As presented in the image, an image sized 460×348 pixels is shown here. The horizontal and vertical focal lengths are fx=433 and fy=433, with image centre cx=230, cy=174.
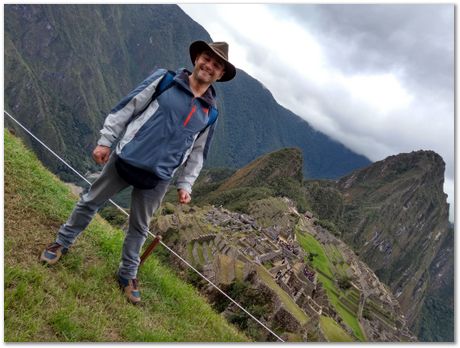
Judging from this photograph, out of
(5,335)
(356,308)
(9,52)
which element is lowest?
(9,52)

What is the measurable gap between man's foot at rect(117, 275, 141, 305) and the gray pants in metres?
0.45

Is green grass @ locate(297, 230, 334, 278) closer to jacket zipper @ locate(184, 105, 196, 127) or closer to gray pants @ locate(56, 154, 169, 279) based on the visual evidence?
gray pants @ locate(56, 154, 169, 279)

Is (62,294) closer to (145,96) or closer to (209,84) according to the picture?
(145,96)

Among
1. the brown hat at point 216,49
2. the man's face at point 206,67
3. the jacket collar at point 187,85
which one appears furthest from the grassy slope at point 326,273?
the man's face at point 206,67

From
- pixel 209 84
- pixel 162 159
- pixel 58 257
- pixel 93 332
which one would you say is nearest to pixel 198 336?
→ pixel 93 332

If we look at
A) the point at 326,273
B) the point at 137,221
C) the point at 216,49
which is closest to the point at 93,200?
the point at 137,221

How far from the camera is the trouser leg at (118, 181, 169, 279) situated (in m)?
4.26

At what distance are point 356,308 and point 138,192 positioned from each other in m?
57.0

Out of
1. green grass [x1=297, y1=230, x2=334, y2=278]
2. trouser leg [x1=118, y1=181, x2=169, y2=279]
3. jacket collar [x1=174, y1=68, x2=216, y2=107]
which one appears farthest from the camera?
green grass [x1=297, y1=230, x2=334, y2=278]

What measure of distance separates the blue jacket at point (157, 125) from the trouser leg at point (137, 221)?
1.03 ft

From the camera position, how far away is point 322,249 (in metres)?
76.8

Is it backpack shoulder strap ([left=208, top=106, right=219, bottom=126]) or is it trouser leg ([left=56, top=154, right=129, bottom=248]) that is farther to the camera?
backpack shoulder strap ([left=208, top=106, right=219, bottom=126])

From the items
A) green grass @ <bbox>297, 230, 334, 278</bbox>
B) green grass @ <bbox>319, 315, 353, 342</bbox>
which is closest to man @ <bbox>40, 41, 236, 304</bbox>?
green grass @ <bbox>319, 315, 353, 342</bbox>

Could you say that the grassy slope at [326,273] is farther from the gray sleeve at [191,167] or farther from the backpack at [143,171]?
the backpack at [143,171]
